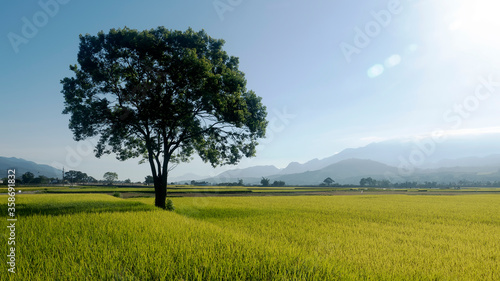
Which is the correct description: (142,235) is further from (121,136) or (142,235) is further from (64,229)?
(121,136)

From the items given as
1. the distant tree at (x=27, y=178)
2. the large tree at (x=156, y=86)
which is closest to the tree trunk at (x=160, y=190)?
the large tree at (x=156, y=86)

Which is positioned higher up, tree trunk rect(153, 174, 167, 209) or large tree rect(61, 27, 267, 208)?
large tree rect(61, 27, 267, 208)

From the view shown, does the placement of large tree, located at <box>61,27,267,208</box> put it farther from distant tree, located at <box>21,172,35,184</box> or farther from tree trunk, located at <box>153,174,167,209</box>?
distant tree, located at <box>21,172,35,184</box>

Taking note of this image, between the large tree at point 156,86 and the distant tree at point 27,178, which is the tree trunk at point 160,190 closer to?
the large tree at point 156,86

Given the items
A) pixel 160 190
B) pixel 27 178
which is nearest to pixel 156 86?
pixel 160 190

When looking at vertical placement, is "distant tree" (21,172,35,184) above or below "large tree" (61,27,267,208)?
below

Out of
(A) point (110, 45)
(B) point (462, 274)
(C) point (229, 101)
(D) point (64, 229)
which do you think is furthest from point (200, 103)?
(B) point (462, 274)

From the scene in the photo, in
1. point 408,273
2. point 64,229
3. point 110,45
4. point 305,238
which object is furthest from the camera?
point 110,45

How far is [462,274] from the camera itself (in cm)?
689

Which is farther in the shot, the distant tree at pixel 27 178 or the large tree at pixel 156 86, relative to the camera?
the distant tree at pixel 27 178

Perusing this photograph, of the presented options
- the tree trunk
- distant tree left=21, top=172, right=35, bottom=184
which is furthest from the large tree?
distant tree left=21, top=172, right=35, bottom=184

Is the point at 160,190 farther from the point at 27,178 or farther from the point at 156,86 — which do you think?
the point at 27,178

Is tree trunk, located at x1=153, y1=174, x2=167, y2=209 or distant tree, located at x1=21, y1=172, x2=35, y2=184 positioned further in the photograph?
distant tree, located at x1=21, y1=172, x2=35, y2=184

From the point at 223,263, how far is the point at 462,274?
6131mm
